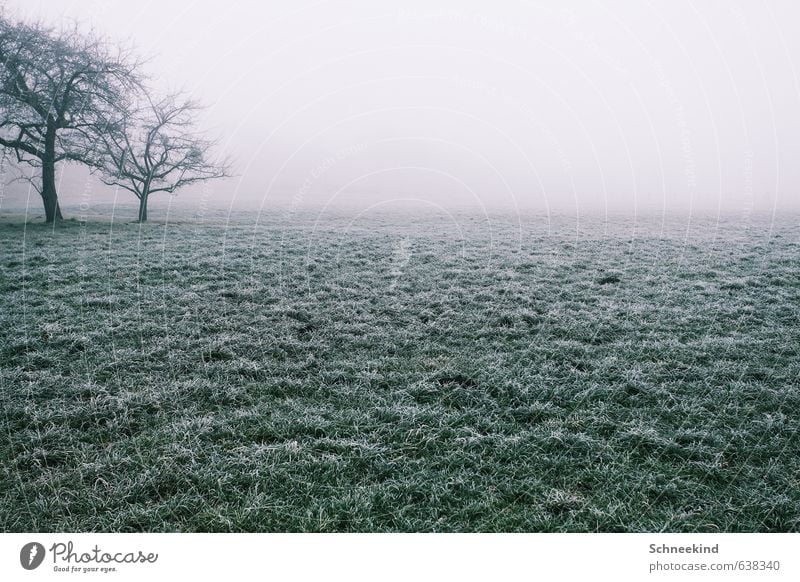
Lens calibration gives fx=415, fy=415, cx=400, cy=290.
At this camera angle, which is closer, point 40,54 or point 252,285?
point 252,285

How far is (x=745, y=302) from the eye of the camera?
10.1 m

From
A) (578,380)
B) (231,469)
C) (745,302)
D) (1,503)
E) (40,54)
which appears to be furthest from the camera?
(40,54)

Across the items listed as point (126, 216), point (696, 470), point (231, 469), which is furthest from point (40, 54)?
point (696, 470)

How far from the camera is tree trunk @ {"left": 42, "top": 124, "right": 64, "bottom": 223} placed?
23.2 metres

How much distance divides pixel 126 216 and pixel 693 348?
3334 centimetres

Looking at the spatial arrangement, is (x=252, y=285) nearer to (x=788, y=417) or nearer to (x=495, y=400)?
(x=495, y=400)

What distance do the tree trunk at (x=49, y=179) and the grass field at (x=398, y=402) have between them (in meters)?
13.7
